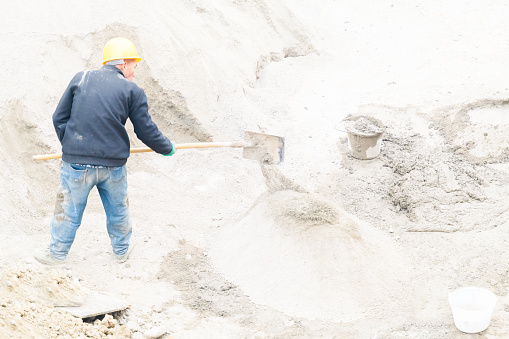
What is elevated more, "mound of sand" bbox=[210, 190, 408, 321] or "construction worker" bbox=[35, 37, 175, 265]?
"construction worker" bbox=[35, 37, 175, 265]

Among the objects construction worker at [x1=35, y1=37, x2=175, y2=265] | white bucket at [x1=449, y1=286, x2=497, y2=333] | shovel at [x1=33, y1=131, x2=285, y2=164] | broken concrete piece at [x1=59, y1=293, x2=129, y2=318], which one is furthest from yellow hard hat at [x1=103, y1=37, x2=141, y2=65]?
white bucket at [x1=449, y1=286, x2=497, y2=333]

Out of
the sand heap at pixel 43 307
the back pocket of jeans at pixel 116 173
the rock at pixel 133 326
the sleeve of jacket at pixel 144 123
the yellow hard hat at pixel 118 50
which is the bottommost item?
the rock at pixel 133 326

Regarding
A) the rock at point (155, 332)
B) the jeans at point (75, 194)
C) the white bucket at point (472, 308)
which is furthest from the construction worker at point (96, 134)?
the white bucket at point (472, 308)

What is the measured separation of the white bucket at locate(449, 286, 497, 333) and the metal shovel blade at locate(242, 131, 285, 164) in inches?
69.4

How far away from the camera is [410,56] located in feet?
27.8

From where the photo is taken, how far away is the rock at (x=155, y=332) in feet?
11.0

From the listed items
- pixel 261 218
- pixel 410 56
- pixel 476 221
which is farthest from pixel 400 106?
pixel 261 218

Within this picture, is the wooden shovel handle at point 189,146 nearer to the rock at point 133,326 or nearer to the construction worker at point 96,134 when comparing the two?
the construction worker at point 96,134

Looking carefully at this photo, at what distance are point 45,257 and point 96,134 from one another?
95 cm

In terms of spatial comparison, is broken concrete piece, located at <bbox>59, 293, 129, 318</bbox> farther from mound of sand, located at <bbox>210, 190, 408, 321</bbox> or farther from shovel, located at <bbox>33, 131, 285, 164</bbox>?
shovel, located at <bbox>33, 131, 285, 164</bbox>

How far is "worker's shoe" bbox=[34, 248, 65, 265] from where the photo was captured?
4.04 metres

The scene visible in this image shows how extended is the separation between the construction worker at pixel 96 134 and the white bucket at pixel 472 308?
7.25 feet

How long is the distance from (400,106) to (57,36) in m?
4.08

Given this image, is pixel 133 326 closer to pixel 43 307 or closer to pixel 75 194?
pixel 43 307
